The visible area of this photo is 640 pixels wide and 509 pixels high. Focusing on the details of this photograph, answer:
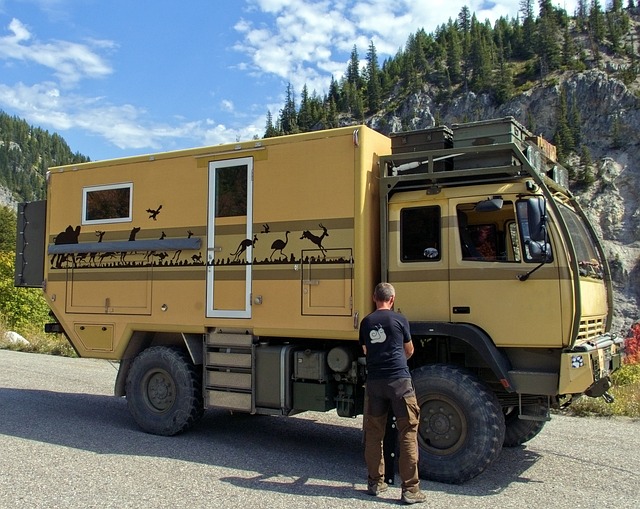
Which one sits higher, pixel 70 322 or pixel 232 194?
pixel 232 194

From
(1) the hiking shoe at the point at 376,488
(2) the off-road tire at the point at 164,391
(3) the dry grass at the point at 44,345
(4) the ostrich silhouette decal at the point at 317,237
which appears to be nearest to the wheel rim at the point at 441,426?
(1) the hiking shoe at the point at 376,488

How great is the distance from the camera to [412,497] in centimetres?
550

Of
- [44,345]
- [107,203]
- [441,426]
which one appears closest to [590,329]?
[441,426]

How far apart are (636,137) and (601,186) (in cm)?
1188

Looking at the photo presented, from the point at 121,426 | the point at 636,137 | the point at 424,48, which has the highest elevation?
the point at 424,48

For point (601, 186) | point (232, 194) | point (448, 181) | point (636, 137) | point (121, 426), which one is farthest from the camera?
point (636, 137)

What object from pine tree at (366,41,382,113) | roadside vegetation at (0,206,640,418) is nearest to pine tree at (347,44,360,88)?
pine tree at (366,41,382,113)

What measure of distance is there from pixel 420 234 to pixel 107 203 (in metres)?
4.55

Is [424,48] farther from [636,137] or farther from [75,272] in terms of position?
[75,272]

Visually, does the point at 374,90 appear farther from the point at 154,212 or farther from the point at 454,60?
the point at 154,212

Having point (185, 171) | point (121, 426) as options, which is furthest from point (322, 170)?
point (121, 426)

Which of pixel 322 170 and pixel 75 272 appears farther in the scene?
pixel 75 272

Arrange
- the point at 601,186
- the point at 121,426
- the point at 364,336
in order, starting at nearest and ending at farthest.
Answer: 1. the point at 364,336
2. the point at 121,426
3. the point at 601,186

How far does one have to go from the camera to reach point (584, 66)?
10669cm
